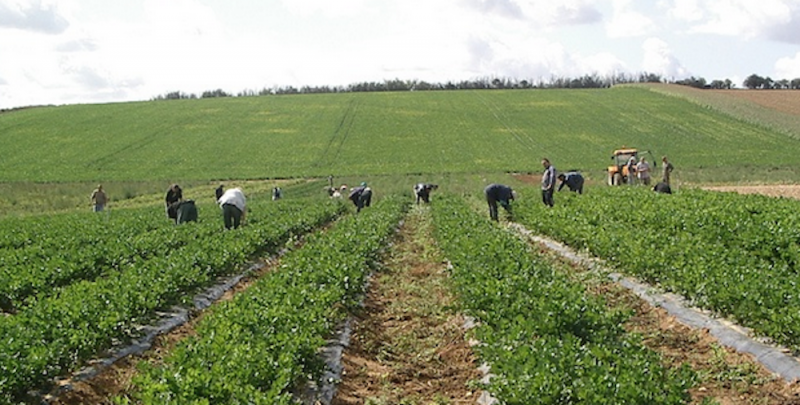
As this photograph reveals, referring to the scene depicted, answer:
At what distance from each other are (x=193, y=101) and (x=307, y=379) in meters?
89.6

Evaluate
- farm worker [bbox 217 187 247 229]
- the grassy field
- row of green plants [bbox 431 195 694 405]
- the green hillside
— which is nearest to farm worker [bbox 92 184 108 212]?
farm worker [bbox 217 187 247 229]

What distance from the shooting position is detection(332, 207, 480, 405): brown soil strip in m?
7.36

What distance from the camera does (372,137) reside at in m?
64.2

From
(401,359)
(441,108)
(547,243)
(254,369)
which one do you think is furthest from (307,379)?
(441,108)

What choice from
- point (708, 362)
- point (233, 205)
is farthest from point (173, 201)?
point (708, 362)

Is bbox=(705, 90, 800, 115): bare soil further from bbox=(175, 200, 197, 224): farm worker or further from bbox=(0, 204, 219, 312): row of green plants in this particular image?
bbox=(0, 204, 219, 312): row of green plants

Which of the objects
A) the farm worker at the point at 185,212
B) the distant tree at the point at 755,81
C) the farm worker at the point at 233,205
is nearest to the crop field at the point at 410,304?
the farm worker at the point at 233,205

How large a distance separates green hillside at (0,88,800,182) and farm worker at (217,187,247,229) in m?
31.7

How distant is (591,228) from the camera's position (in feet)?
49.7

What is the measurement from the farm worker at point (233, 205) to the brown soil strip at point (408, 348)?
5.40m

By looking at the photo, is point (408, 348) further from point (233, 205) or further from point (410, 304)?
point (233, 205)

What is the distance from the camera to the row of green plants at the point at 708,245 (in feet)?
26.7

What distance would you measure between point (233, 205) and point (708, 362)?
502 inches

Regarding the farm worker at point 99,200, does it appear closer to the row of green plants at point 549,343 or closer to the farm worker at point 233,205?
the farm worker at point 233,205
